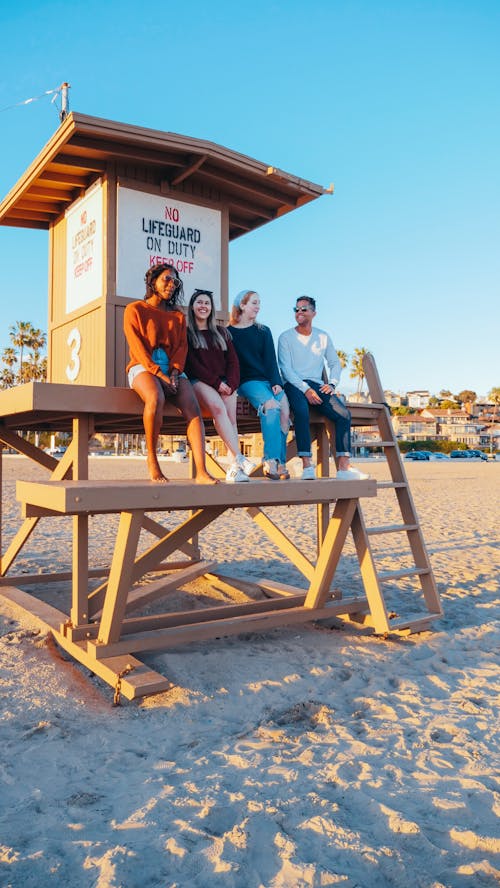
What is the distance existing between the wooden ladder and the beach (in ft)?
0.56

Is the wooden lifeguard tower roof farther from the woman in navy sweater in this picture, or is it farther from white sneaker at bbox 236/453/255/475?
white sneaker at bbox 236/453/255/475

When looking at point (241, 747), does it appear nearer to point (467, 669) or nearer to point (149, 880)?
point (149, 880)

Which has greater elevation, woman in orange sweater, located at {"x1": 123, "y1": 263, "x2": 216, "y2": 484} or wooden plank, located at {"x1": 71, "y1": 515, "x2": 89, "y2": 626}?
woman in orange sweater, located at {"x1": 123, "y1": 263, "x2": 216, "y2": 484}

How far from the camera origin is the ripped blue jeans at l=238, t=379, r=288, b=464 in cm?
548

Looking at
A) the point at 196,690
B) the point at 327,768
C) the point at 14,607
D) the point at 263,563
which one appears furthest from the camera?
the point at 263,563

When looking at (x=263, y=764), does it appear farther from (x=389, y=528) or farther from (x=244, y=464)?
(x=389, y=528)

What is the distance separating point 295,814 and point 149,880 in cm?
72

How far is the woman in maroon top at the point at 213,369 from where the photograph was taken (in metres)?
5.29

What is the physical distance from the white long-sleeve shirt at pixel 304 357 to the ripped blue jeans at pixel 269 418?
45 cm

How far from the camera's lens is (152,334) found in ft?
16.4

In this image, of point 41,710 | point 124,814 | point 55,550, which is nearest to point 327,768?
point 124,814

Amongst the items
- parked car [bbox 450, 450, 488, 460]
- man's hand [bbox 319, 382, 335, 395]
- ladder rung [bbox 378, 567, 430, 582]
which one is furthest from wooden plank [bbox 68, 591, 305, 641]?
parked car [bbox 450, 450, 488, 460]

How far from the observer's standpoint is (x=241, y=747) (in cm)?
362

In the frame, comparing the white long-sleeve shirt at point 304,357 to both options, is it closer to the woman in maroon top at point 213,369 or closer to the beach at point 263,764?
the woman in maroon top at point 213,369
